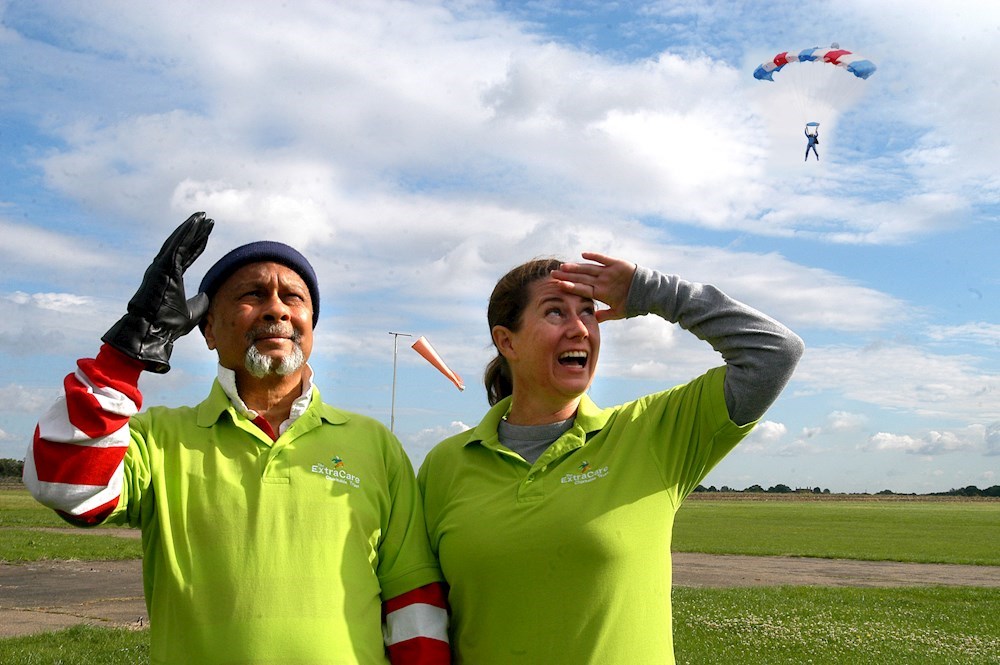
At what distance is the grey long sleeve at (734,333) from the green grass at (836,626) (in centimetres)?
692

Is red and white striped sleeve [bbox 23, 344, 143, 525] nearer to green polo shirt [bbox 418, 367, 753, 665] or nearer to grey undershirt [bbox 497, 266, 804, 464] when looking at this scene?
green polo shirt [bbox 418, 367, 753, 665]

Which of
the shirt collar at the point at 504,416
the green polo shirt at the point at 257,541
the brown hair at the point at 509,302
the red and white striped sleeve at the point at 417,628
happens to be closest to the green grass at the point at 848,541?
the brown hair at the point at 509,302

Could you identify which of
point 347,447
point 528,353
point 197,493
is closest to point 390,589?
point 347,447

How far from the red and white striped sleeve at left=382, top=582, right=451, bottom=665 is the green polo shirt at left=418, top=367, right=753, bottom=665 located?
0.29 ft

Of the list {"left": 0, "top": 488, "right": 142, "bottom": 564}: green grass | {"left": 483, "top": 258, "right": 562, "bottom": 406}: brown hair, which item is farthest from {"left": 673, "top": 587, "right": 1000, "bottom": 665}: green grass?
{"left": 0, "top": 488, "right": 142, "bottom": 564}: green grass

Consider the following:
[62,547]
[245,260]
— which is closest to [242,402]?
[245,260]

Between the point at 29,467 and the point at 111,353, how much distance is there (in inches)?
17.6

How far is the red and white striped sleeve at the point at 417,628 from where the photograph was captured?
10.7 ft

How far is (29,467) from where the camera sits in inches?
110

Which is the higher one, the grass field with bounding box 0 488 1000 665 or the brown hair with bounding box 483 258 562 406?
the brown hair with bounding box 483 258 562 406

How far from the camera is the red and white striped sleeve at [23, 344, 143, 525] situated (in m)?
2.73

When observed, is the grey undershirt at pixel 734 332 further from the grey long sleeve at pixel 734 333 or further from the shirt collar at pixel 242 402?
the shirt collar at pixel 242 402

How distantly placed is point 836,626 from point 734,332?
9.93 meters

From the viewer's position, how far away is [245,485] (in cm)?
316
